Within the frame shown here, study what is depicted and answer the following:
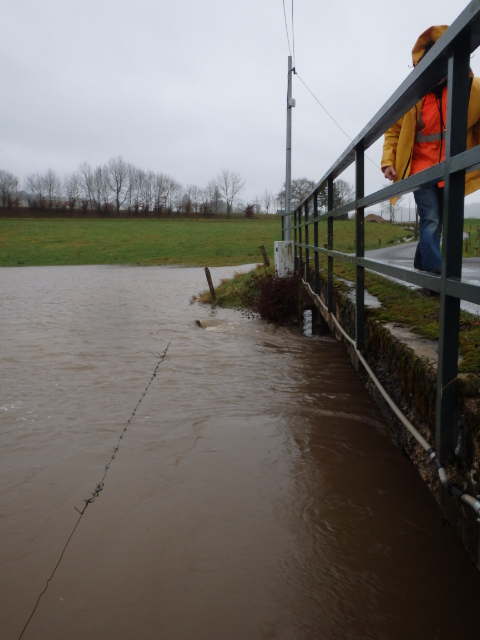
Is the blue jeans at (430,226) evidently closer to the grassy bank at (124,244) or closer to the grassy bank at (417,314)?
the grassy bank at (417,314)

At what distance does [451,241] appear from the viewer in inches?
77.4

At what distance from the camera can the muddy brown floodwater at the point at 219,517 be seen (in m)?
1.94

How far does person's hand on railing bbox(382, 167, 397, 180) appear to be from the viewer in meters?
4.16

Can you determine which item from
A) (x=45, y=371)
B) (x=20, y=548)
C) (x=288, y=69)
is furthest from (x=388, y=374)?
(x=288, y=69)

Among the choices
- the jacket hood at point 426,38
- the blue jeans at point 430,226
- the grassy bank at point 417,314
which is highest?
the jacket hood at point 426,38

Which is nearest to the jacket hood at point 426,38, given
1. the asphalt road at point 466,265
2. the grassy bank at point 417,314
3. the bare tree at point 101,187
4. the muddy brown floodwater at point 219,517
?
the asphalt road at point 466,265

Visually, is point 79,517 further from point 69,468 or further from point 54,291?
point 54,291

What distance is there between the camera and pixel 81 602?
2010 mm

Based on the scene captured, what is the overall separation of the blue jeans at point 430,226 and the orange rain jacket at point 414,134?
22cm

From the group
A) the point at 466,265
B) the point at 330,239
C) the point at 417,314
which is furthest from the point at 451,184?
the point at 466,265

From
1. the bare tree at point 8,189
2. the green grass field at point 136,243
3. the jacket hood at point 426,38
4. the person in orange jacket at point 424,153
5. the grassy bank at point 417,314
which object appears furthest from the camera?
the bare tree at point 8,189

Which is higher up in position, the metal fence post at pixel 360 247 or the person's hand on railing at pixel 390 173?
the person's hand on railing at pixel 390 173

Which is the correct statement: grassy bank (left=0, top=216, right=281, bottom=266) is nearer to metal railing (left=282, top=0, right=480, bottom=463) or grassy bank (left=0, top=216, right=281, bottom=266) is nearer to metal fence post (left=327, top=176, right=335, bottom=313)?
metal fence post (left=327, top=176, right=335, bottom=313)

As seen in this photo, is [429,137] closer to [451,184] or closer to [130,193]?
[451,184]
